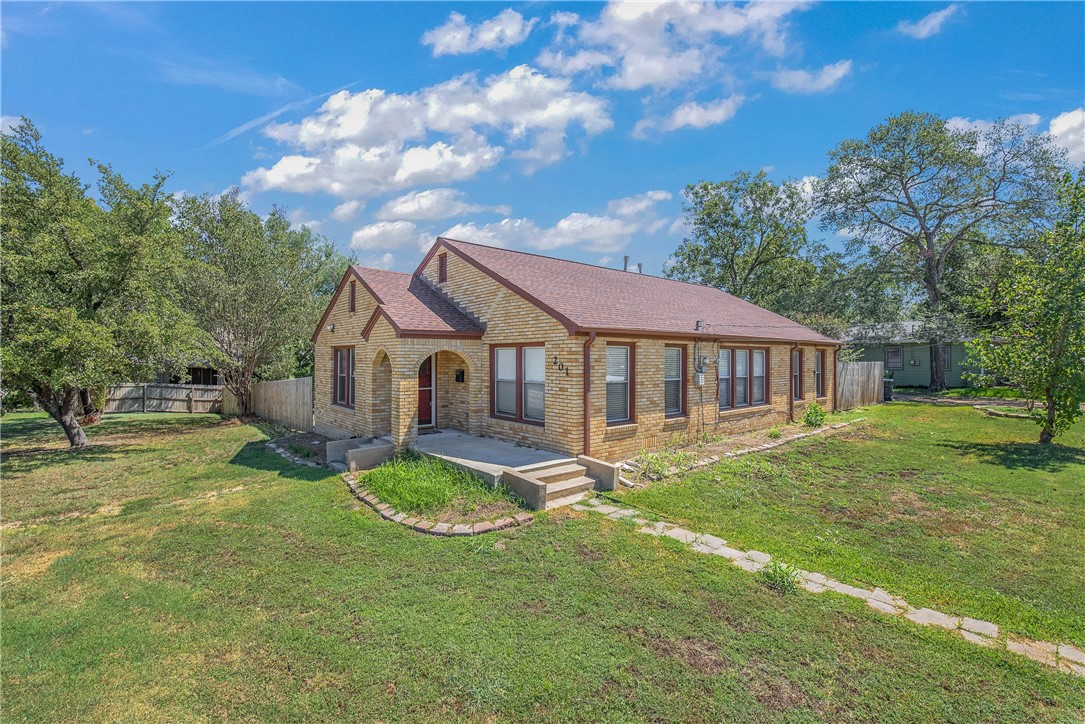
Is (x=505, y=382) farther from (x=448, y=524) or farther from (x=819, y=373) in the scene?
(x=819, y=373)

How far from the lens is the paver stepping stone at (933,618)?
404 centimetres

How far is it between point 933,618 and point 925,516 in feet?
10.5

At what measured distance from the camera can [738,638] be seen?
3.83 meters

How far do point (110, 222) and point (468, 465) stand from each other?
42.7 ft

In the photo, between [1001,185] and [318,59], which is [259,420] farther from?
[1001,185]

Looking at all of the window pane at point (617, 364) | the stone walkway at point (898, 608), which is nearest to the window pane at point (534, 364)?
the window pane at point (617, 364)

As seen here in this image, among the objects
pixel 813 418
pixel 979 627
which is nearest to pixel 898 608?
pixel 979 627

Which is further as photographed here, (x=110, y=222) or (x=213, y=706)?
(x=110, y=222)

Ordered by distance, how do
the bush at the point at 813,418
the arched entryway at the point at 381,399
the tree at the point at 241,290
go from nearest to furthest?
the arched entryway at the point at 381,399 → the bush at the point at 813,418 → the tree at the point at 241,290

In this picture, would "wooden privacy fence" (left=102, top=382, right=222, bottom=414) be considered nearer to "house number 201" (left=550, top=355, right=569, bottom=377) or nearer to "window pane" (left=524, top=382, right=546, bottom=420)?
"window pane" (left=524, top=382, right=546, bottom=420)

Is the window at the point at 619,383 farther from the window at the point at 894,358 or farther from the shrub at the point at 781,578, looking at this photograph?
the window at the point at 894,358

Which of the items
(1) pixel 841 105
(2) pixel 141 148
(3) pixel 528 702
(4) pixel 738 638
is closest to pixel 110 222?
(2) pixel 141 148

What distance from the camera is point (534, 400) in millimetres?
9914

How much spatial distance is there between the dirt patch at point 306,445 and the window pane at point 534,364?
4904 mm
